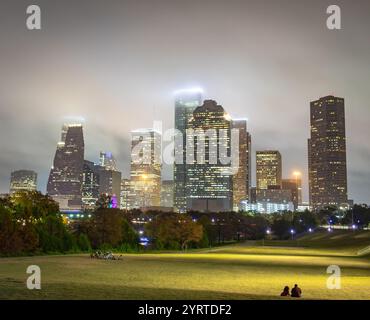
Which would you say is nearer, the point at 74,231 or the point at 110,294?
the point at 110,294

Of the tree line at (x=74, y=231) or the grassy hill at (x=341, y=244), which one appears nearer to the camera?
the tree line at (x=74, y=231)

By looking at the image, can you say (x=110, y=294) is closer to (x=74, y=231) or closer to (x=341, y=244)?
(x=74, y=231)

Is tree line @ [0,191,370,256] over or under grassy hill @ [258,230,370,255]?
over

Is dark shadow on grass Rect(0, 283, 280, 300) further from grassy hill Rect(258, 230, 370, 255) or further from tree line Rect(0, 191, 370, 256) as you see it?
grassy hill Rect(258, 230, 370, 255)

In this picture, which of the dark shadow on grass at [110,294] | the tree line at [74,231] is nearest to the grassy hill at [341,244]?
the tree line at [74,231]

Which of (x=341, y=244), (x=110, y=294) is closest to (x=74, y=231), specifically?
(x=341, y=244)

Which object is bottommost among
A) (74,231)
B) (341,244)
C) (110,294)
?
(341,244)

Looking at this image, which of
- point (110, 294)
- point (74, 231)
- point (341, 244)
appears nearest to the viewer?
point (110, 294)

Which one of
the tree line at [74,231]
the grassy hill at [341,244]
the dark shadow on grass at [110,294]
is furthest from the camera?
the grassy hill at [341,244]

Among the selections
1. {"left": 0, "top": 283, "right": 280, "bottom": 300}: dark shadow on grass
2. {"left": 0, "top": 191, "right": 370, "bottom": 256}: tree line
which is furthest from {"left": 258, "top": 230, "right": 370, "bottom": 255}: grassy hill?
{"left": 0, "top": 283, "right": 280, "bottom": 300}: dark shadow on grass

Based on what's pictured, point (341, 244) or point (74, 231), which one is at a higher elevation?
point (74, 231)

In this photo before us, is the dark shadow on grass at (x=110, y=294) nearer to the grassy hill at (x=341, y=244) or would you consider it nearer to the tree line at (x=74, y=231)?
the tree line at (x=74, y=231)

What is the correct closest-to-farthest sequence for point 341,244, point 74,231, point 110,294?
1. point 110,294
2. point 74,231
3. point 341,244
